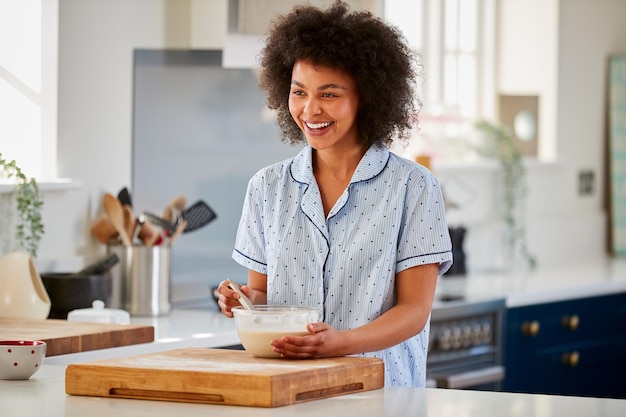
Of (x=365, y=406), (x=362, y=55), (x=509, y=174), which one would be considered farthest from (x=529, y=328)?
(x=365, y=406)

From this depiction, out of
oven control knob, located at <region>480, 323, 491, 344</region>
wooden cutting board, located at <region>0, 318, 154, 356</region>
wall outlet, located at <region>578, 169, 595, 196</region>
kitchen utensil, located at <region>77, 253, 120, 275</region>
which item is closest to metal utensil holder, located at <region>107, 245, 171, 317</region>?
kitchen utensil, located at <region>77, 253, 120, 275</region>

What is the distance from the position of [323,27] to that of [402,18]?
2972 mm

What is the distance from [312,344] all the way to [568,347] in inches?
106

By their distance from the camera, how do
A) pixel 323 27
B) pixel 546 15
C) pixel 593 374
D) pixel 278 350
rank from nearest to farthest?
pixel 278 350
pixel 323 27
pixel 593 374
pixel 546 15

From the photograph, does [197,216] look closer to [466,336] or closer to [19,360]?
[466,336]

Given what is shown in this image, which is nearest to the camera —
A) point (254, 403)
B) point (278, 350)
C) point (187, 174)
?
point (254, 403)

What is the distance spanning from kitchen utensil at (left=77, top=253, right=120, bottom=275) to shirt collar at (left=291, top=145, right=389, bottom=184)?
110 centimetres

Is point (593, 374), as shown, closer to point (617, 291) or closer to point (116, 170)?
point (617, 291)

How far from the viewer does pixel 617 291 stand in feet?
15.5

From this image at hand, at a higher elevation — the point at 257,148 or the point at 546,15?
the point at 546,15

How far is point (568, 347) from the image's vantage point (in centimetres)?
449

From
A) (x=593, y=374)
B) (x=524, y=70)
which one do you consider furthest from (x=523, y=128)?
(x=593, y=374)

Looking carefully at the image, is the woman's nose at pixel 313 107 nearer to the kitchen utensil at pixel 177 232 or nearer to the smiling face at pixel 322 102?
the smiling face at pixel 322 102

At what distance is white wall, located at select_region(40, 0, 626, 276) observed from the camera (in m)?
3.50
